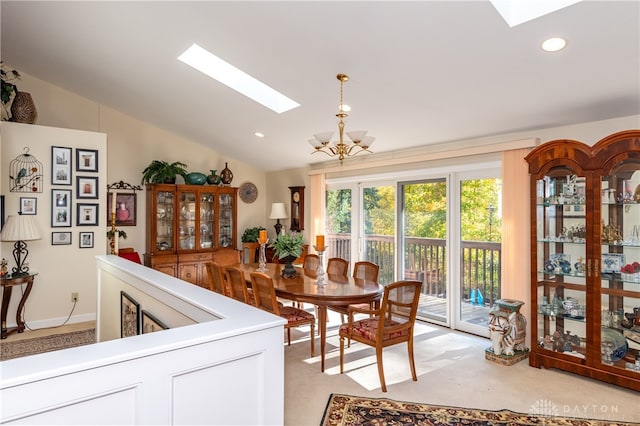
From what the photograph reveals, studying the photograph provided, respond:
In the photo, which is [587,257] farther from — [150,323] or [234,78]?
[234,78]

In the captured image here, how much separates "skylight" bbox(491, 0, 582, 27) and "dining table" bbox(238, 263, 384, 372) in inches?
86.1

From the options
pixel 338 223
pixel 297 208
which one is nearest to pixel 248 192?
pixel 297 208

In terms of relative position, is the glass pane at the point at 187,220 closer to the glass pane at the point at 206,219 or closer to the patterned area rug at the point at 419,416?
the glass pane at the point at 206,219

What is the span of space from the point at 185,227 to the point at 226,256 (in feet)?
2.56

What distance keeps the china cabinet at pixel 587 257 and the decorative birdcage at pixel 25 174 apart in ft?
17.0

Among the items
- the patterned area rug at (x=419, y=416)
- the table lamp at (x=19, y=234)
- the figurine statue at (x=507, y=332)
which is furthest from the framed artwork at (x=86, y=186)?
the figurine statue at (x=507, y=332)

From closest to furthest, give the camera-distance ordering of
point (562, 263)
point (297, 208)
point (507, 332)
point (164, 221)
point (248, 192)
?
1. point (562, 263)
2. point (507, 332)
3. point (164, 221)
4. point (297, 208)
5. point (248, 192)

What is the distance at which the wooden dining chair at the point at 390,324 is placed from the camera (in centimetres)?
286

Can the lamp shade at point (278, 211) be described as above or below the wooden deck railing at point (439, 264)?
above

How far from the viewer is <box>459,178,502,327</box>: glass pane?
4.09 metres

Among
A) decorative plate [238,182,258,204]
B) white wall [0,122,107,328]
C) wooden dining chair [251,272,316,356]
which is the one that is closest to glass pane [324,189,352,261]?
decorative plate [238,182,258,204]

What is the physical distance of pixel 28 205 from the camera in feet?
14.2

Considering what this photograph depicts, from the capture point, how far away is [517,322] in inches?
136

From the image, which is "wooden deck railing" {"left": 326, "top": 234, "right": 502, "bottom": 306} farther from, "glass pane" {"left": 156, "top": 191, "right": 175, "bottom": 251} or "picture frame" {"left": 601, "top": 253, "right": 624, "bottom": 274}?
"glass pane" {"left": 156, "top": 191, "right": 175, "bottom": 251}
